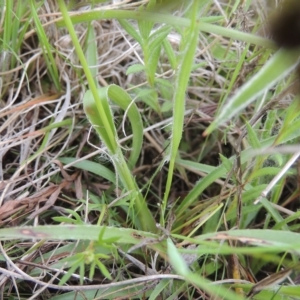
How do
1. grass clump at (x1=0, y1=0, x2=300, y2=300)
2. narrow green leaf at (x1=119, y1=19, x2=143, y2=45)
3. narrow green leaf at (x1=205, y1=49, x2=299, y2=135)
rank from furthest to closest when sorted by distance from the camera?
1. narrow green leaf at (x1=119, y1=19, x2=143, y2=45)
2. grass clump at (x1=0, y1=0, x2=300, y2=300)
3. narrow green leaf at (x1=205, y1=49, x2=299, y2=135)

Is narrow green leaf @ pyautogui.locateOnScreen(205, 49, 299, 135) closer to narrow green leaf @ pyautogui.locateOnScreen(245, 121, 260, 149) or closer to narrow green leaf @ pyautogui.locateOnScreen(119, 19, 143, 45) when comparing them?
narrow green leaf @ pyautogui.locateOnScreen(245, 121, 260, 149)

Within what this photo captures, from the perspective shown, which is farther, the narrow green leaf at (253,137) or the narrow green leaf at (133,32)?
the narrow green leaf at (133,32)

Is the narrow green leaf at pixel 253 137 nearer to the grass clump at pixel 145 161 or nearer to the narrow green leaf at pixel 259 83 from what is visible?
the grass clump at pixel 145 161

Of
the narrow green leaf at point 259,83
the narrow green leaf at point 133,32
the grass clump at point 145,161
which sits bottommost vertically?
the grass clump at point 145,161

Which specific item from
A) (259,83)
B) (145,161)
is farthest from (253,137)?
(145,161)

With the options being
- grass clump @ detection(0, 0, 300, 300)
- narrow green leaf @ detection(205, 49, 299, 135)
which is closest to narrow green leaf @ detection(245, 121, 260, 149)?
grass clump @ detection(0, 0, 300, 300)

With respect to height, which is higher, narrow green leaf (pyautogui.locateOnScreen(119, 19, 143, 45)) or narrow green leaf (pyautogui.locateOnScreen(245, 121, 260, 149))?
narrow green leaf (pyautogui.locateOnScreen(119, 19, 143, 45))

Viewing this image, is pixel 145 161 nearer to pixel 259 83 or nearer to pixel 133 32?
pixel 133 32

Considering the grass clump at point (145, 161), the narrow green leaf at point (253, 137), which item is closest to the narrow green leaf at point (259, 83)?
the grass clump at point (145, 161)

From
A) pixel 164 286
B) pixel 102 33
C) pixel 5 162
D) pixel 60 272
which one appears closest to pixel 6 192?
pixel 5 162
